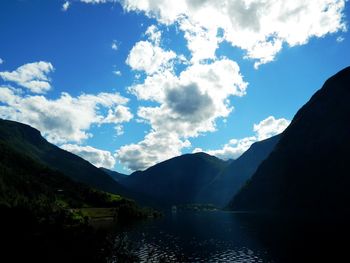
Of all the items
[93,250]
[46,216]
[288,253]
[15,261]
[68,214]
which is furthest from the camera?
[68,214]

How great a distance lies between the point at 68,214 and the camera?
187625mm

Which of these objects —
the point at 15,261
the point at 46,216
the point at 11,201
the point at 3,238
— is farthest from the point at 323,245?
the point at 11,201

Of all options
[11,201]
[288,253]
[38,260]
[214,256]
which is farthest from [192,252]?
[11,201]

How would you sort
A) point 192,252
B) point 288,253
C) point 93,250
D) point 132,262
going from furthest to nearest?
1. point 192,252
2. point 288,253
3. point 93,250
4. point 132,262

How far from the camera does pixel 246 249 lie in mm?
106125

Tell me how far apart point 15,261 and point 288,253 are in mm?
65758

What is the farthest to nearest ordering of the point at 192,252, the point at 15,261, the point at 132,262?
the point at 192,252 < the point at 132,262 < the point at 15,261

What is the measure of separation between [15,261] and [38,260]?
4480 millimetres

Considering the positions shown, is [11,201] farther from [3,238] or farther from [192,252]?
[192,252]

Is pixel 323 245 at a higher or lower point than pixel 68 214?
lower

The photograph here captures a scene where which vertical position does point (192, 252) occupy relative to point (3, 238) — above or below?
below

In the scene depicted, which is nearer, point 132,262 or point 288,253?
point 132,262

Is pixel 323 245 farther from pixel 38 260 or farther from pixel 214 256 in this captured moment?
pixel 38 260

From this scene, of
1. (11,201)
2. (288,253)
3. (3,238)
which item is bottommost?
(288,253)
